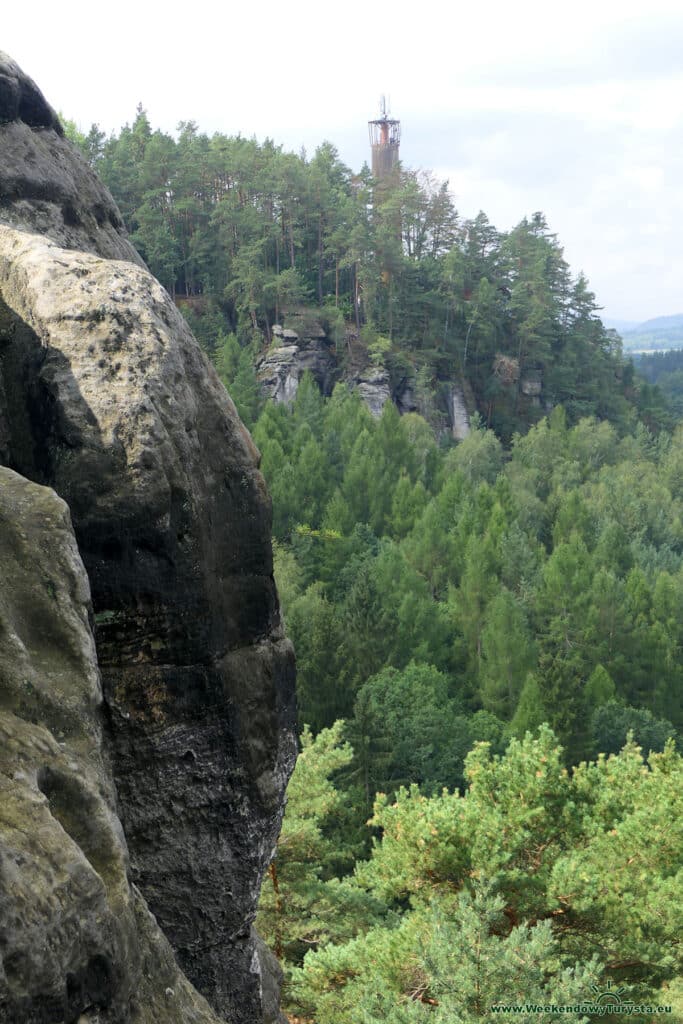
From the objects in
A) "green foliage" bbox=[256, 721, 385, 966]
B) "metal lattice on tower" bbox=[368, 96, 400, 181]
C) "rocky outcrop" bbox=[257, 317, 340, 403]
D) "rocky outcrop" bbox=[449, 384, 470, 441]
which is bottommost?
"green foliage" bbox=[256, 721, 385, 966]

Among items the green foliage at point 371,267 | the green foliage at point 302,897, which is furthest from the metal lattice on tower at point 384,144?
the green foliage at point 302,897

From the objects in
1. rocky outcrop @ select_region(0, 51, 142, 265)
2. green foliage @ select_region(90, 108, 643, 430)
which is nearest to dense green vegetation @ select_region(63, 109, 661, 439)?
green foliage @ select_region(90, 108, 643, 430)

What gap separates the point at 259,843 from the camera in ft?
26.7

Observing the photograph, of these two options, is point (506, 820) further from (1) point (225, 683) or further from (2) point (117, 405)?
(2) point (117, 405)

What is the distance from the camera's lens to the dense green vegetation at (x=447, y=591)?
16.1m

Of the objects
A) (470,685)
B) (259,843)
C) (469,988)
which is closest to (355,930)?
(469,988)

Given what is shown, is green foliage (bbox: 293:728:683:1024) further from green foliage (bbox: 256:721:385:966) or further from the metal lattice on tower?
the metal lattice on tower

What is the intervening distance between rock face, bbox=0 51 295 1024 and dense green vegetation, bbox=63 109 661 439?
6703 centimetres

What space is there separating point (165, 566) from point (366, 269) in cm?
7509

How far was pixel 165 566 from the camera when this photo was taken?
286 inches

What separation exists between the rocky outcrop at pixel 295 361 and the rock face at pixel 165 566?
209 feet

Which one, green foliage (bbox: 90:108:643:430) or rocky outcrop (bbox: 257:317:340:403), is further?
green foliage (bbox: 90:108:643:430)

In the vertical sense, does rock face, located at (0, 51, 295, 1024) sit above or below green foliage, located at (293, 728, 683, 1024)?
above

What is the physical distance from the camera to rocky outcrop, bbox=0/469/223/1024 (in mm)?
4434
